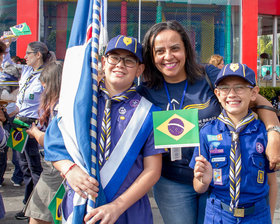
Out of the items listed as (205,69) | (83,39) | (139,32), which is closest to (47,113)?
(83,39)

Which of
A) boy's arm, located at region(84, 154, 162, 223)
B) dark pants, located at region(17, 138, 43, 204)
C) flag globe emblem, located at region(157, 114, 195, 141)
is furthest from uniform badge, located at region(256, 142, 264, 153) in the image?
dark pants, located at region(17, 138, 43, 204)

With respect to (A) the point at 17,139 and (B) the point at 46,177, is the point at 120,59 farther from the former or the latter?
(A) the point at 17,139

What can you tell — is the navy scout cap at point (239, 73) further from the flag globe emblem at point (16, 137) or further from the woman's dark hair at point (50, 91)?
the flag globe emblem at point (16, 137)

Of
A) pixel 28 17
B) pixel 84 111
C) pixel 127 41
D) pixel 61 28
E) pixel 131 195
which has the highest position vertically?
pixel 28 17

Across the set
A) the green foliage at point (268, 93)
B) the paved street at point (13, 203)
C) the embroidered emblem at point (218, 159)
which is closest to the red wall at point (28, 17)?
the paved street at point (13, 203)

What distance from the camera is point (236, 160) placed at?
2145mm

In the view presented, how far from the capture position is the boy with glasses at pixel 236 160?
2148mm

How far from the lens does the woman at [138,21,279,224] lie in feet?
7.87

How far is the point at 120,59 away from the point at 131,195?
795 mm

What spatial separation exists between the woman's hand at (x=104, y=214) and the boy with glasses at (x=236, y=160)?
54 cm

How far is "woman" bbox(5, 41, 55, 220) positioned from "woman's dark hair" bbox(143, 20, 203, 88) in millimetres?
2478

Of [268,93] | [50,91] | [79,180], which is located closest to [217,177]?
[79,180]

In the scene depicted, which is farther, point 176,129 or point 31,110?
point 31,110

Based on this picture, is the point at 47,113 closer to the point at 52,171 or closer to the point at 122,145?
the point at 52,171
